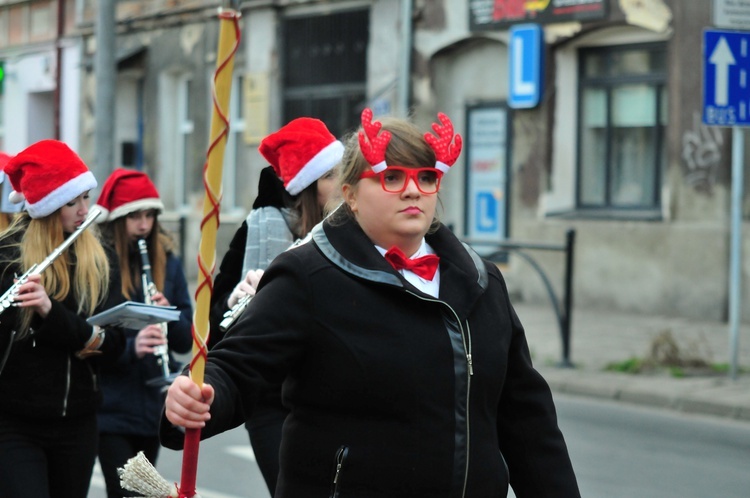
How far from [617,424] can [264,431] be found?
217 inches

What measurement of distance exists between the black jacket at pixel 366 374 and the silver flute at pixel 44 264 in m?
1.78

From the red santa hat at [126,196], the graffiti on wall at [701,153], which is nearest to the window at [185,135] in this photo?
the graffiti on wall at [701,153]

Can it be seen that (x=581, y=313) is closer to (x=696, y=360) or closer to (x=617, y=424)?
(x=696, y=360)

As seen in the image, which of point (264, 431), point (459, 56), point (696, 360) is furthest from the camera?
point (459, 56)

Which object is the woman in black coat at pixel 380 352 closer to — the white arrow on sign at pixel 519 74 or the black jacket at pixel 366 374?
the black jacket at pixel 366 374

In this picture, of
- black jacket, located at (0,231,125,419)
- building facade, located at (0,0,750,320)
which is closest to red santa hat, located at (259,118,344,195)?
black jacket, located at (0,231,125,419)

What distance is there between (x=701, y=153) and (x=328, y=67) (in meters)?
7.58

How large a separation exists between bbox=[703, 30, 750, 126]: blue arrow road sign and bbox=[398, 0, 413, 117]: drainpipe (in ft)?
26.8

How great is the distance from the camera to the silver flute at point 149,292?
19.6 feet

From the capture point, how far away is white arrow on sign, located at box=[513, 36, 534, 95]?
18.2m

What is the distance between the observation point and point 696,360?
12.1 meters

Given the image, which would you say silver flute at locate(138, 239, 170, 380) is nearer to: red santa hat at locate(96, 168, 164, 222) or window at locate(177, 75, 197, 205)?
red santa hat at locate(96, 168, 164, 222)

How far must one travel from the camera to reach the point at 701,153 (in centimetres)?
1616

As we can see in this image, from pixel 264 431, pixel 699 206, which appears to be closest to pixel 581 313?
pixel 699 206
